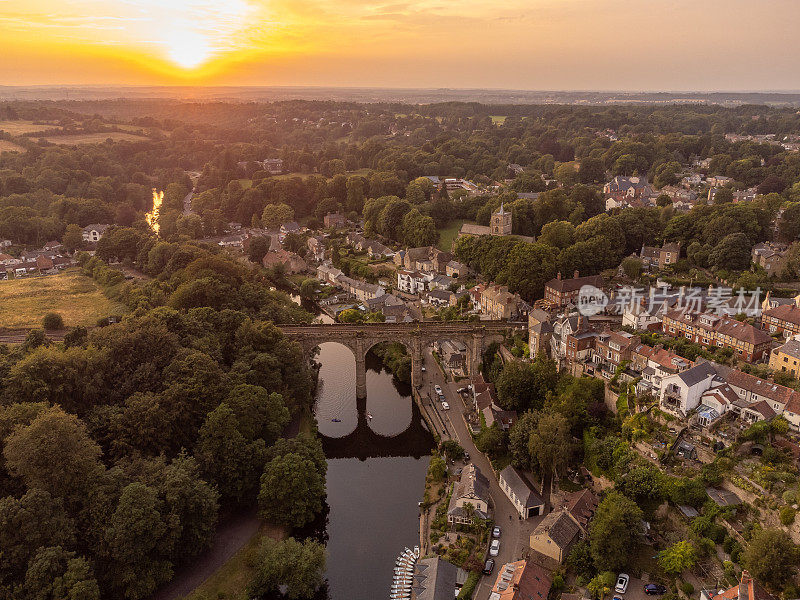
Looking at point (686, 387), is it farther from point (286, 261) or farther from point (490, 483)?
point (286, 261)

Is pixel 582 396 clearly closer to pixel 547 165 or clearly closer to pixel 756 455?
pixel 756 455

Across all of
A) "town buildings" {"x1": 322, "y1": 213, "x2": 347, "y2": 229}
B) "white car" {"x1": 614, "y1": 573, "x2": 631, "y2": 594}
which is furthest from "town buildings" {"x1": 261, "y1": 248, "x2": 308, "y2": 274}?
"white car" {"x1": 614, "y1": 573, "x2": 631, "y2": 594}

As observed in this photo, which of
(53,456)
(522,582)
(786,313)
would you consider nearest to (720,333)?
(786,313)

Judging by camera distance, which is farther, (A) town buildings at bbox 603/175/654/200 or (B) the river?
(A) town buildings at bbox 603/175/654/200

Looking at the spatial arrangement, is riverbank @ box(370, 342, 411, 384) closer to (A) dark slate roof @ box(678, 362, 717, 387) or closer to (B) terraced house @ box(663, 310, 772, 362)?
(B) terraced house @ box(663, 310, 772, 362)

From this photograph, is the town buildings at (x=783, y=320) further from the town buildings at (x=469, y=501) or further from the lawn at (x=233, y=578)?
the lawn at (x=233, y=578)

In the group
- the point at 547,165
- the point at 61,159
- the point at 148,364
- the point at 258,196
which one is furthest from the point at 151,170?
the point at 148,364
